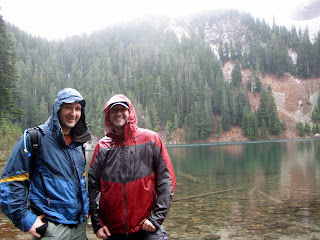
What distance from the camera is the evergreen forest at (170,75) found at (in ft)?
261

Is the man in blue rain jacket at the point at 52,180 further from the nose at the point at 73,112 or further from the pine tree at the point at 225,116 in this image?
the pine tree at the point at 225,116

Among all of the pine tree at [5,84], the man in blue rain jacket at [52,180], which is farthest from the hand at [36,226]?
the pine tree at [5,84]

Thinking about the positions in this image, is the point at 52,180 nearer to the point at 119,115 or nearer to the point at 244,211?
the point at 119,115

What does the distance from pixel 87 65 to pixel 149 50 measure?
33116mm

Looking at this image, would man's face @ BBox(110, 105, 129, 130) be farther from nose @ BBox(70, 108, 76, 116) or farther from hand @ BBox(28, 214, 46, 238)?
hand @ BBox(28, 214, 46, 238)

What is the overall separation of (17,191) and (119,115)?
133cm

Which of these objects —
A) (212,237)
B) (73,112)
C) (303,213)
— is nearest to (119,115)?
(73,112)

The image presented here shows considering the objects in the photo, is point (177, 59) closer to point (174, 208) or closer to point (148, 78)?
point (148, 78)

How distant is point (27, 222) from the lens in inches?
92.5

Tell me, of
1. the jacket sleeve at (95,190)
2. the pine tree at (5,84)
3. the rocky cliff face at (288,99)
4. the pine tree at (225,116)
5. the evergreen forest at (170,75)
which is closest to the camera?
the jacket sleeve at (95,190)

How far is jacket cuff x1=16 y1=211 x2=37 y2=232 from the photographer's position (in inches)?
91.7

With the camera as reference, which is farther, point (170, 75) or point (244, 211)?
point (170, 75)

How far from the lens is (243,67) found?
372 feet

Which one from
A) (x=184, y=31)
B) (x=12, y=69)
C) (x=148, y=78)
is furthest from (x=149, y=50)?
Result: (x=12, y=69)
